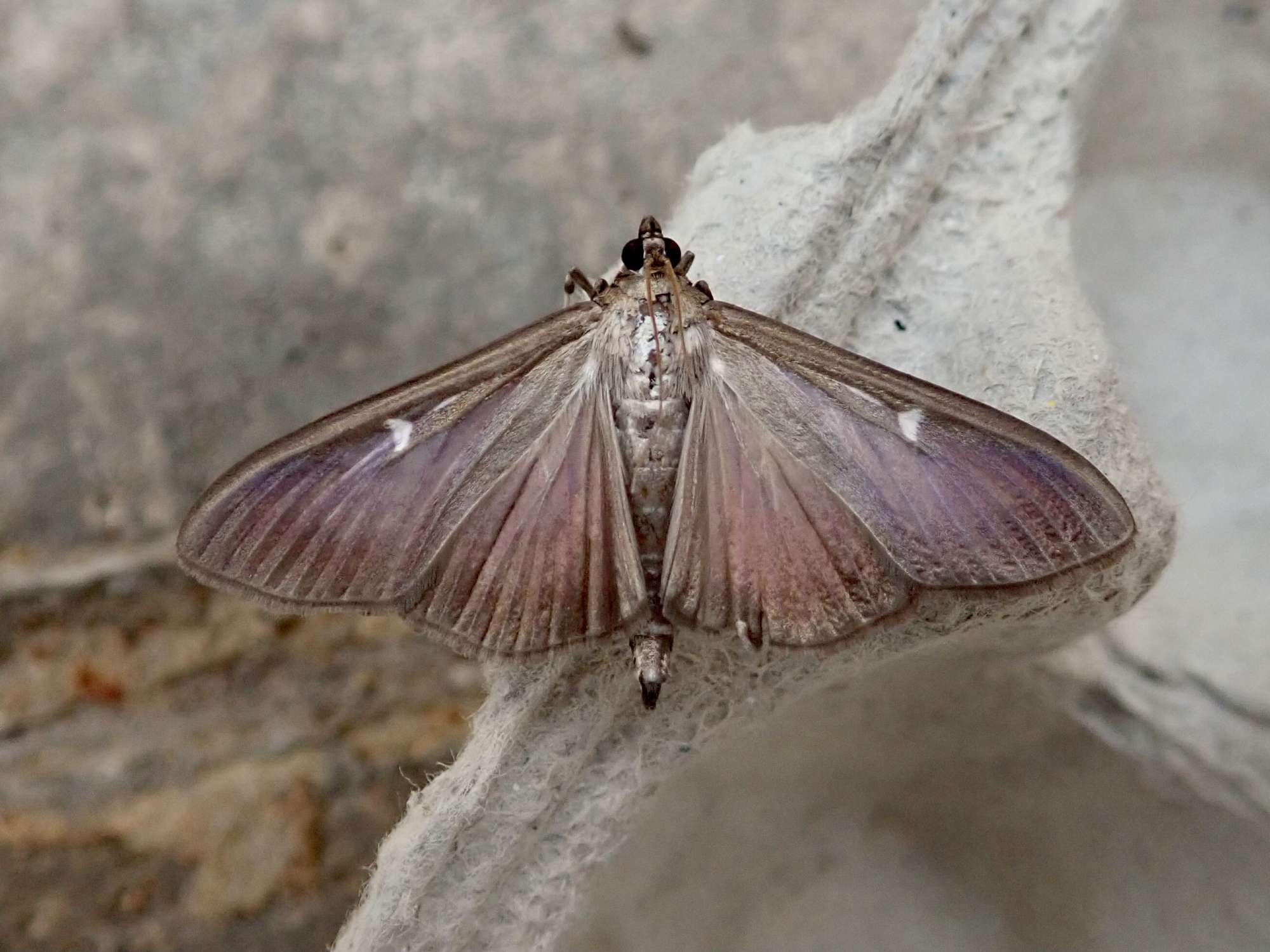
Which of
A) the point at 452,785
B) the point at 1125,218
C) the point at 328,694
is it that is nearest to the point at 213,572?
the point at 452,785

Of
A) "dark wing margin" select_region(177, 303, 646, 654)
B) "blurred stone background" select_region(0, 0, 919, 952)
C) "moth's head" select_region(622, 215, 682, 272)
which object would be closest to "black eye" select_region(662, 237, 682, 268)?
"moth's head" select_region(622, 215, 682, 272)

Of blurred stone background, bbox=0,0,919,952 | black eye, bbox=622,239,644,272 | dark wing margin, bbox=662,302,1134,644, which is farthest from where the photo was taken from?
blurred stone background, bbox=0,0,919,952

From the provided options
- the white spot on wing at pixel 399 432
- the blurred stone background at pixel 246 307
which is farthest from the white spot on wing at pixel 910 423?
the blurred stone background at pixel 246 307

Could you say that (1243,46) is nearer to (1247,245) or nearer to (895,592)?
(1247,245)

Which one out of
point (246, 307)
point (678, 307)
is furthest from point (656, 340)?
point (246, 307)

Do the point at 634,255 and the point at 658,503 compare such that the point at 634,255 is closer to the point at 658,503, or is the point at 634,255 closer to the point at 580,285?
the point at 580,285

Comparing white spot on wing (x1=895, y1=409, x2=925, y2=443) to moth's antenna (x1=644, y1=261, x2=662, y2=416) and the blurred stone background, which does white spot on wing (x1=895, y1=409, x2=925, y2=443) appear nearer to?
moth's antenna (x1=644, y1=261, x2=662, y2=416)

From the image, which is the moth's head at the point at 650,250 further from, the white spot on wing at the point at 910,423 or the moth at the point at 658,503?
the white spot on wing at the point at 910,423
